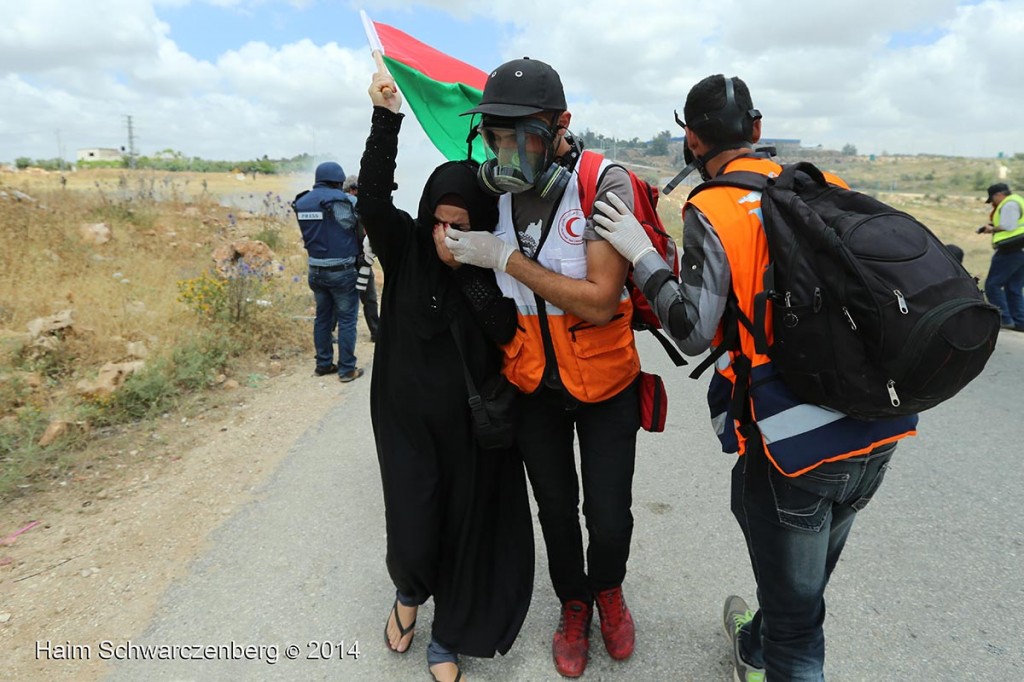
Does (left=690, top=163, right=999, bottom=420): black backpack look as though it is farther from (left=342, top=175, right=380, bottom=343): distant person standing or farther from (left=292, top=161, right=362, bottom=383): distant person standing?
(left=292, top=161, right=362, bottom=383): distant person standing

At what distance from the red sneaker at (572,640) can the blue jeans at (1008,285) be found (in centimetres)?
776

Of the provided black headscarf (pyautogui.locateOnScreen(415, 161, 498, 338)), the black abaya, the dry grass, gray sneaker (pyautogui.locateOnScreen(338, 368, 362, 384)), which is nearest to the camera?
gray sneaker (pyautogui.locateOnScreen(338, 368, 362, 384))

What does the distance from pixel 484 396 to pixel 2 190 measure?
12654 millimetres

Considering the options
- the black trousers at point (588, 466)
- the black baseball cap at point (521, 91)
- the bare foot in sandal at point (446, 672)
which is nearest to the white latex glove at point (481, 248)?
the black baseball cap at point (521, 91)

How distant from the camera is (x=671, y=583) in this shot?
283 cm

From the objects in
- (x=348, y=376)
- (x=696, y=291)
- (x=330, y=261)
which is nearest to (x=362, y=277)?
(x=330, y=261)

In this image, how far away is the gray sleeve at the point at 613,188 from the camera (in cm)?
192

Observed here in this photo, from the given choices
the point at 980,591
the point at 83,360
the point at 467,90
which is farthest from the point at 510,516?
the point at 83,360

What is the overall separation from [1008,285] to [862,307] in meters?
8.41

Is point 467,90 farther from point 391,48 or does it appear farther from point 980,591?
point 980,591

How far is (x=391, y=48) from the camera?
2.40m

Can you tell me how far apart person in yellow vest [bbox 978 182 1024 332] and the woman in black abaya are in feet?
25.6

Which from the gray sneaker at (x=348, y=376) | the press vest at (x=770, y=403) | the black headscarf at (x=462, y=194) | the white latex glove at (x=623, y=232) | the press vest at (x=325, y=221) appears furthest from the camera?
the press vest at (x=325, y=221)

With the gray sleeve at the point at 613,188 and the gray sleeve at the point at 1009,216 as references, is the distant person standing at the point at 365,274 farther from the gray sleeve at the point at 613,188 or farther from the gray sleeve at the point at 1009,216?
the gray sleeve at the point at 1009,216
